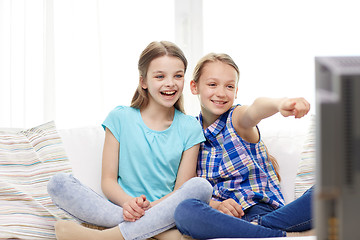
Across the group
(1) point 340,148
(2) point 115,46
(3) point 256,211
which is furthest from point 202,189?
(2) point 115,46

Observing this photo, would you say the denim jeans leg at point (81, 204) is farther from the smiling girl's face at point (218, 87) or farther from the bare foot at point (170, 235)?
the smiling girl's face at point (218, 87)

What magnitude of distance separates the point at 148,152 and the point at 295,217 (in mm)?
610

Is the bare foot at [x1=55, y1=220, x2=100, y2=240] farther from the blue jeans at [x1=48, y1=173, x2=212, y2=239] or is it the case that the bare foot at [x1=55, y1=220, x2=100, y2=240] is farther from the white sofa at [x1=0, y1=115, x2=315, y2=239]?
the white sofa at [x1=0, y1=115, x2=315, y2=239]

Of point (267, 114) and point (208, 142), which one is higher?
point (267, 114)

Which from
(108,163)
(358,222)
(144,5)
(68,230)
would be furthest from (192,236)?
(144,5)

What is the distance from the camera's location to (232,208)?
1.52m

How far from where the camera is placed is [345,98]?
0.55m

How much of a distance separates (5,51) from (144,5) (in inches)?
31.4

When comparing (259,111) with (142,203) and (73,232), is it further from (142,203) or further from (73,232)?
(73,232)

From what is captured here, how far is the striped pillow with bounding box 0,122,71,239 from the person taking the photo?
1490mm

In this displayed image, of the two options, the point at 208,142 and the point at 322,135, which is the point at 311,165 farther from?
the point at 322,135

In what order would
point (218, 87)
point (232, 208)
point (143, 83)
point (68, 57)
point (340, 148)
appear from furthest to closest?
point (68, 57) → point (143, 83) → point (218, 87) → point (232, 208) → point (340, 148)

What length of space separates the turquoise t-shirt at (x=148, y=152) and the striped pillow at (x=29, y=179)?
218 mm

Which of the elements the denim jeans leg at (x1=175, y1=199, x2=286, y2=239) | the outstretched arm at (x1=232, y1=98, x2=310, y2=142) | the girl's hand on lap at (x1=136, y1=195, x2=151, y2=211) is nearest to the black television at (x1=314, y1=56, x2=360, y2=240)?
the outstretched arm at (x1=232, y1=98, x2=310, y2=142)
